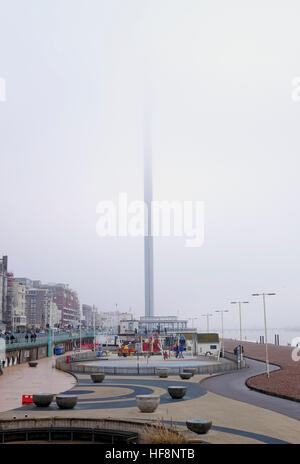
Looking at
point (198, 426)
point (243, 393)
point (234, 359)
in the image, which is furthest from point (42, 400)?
point (234, 359)

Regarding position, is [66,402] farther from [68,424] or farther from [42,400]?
[68,424]

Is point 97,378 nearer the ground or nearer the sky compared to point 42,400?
nearer the ground

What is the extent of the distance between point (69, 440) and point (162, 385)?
59.0ft

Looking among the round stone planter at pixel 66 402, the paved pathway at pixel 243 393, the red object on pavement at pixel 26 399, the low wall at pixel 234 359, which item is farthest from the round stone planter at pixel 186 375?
the round stone planter at pixel 66 402

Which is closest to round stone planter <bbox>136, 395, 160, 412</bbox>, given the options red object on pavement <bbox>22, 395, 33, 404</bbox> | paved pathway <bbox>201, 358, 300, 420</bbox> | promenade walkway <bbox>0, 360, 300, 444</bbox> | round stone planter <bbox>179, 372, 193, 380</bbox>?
promenade walkway <bbox>0, 360, 300, 444</bbox>

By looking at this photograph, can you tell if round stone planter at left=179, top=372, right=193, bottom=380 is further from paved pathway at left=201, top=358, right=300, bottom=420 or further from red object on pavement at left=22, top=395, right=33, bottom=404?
red object on pavement at left=22, top=395, right=33, bottom=404

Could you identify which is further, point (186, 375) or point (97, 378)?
point (186, 375)

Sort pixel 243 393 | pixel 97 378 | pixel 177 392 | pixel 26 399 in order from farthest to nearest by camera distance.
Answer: pixel 97 378 < pixel 243 393 < pixel 177 392 < pixel 26 399

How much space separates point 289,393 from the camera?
33406mm

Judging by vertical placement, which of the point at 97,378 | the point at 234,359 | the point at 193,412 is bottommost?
the point at 234,359

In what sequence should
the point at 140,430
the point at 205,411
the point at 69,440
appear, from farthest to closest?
the point at 205,411
the point at 69,440
the point at 140,430

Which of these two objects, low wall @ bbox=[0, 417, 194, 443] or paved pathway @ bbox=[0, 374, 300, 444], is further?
low wall @ bbox=[0, 417, 194, 443]
